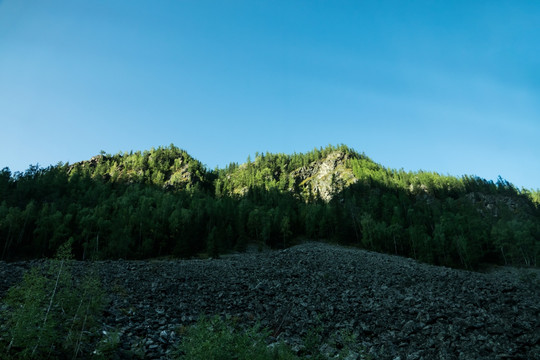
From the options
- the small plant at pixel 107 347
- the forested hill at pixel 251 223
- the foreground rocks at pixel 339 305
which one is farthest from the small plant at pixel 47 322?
the forested hill at pixel 251 223

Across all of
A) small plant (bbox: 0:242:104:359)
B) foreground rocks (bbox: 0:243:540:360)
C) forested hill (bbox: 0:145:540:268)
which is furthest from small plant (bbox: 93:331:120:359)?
forested hill (bbox: 0:145:540:268)

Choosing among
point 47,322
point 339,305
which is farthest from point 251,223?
point 47,322

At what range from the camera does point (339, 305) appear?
28422 mm

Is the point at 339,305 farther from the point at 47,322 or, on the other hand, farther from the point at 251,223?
the point at 251,223

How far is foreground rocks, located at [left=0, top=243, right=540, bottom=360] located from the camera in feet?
60.0

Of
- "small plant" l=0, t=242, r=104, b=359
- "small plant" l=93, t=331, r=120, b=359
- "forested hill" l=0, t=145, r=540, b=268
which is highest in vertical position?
"forested hill" l=0, t=145, r=540, b=268

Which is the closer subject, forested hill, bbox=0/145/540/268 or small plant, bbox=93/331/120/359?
small plant, bbox=93/331/120/359

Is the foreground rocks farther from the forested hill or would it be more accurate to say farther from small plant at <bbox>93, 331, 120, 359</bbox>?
the forested hill

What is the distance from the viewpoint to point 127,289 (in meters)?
30.5

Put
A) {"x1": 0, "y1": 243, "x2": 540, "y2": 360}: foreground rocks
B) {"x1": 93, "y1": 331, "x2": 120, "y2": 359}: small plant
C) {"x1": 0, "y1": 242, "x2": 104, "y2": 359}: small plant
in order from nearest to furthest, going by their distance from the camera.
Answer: {"x1": 0, "y1": 242, "x2": 104, "y2": 359}: small plant → {"x1": 93, "y1": 331, "x2": 120, "y2": 359}: small plant → {"x1": 0, "y1": 243, "x2": 540, "y2": 360}: foreground rocks

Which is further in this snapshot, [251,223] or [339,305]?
[251,223]

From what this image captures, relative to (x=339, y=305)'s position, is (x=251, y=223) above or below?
above

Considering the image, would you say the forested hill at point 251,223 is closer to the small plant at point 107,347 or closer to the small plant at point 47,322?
the small plant at point 47,322

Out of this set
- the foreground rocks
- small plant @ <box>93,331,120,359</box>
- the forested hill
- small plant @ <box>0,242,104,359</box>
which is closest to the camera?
small plant @ <box>0,242,104,359</box>
